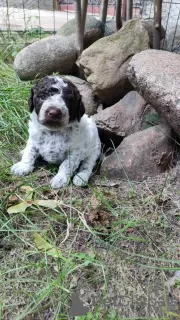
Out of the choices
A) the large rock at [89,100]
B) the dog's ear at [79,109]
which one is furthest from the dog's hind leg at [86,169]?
the large rock at [89,100]

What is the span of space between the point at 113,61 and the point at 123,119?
785 millimetres

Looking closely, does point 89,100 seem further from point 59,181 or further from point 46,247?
point 46,247

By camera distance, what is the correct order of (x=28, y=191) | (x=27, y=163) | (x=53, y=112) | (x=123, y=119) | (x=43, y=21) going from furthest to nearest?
(x=43, y=21) → (x=123, y=119) → (x=27, y=163) → (x=28, y=191) → (x=53, y=112)

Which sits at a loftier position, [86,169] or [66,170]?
[66,170]

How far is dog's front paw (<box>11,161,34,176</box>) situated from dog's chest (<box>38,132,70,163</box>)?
188mm

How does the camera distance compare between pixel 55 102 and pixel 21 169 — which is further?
pixel 21 169

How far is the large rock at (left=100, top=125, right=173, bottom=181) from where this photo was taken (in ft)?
11.6

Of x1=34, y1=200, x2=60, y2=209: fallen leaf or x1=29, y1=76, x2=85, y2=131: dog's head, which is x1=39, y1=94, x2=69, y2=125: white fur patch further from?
x1=34, y1=200, x2=60, y2=209: fallen leaf

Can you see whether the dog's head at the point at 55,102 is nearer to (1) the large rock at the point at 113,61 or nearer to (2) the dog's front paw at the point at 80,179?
(2) the dog's front paw at the point at 80,179

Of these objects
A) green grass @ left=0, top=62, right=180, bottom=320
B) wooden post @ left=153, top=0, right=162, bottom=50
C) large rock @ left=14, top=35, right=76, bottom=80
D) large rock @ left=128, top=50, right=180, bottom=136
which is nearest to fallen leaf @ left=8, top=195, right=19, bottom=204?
green grass @ left=0, top=62, right=180, bottom=320

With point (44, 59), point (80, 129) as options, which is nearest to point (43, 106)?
point (80, 129)

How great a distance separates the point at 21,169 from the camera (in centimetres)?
341

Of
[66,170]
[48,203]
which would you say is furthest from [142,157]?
[48,203]

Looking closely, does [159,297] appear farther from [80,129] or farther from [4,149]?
[4,149]
